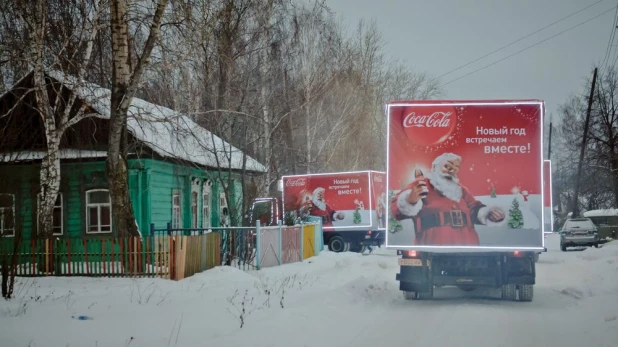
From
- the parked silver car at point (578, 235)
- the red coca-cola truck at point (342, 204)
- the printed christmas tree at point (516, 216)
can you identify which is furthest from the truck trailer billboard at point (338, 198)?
the printed christmas tree at point (516, 216)

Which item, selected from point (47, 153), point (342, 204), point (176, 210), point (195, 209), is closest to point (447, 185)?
point (47, 153)

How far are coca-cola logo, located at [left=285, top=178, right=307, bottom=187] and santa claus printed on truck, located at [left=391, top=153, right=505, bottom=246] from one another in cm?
1806

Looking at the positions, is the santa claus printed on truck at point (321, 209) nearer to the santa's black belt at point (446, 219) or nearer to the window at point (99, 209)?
the window at point (99, 209)

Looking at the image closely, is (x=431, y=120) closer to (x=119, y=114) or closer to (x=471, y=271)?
(x=471, y=271)

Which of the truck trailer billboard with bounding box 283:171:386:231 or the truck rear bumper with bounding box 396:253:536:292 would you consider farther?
the truck trailer billboard with bounding box 283:171:386:231

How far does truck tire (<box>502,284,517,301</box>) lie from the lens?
13.7m

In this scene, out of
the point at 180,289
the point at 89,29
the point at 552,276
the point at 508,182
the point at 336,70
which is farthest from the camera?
the point at 336,70

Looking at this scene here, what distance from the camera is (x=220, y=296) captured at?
13539 mm

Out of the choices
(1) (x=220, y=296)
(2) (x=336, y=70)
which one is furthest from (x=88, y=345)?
(2) (x=336, y=70)

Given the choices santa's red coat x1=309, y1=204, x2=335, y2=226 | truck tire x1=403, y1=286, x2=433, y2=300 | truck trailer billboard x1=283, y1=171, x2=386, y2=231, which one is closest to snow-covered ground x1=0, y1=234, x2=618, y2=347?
truck tire x1=403, y1=286, x2=433, y2=300

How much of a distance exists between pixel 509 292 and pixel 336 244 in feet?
57.7

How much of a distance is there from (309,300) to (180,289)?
9.76 ft

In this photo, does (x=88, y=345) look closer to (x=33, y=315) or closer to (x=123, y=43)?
(x=33, y=315)

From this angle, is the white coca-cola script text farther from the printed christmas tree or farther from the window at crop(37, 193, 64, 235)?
the window at crop(37, 193, 64, 235)
